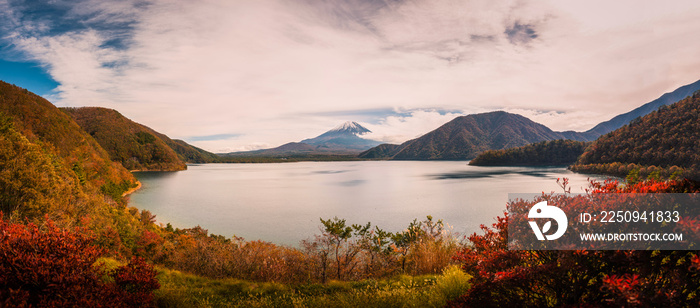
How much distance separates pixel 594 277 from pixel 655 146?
9726 cm

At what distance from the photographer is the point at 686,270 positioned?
257cm

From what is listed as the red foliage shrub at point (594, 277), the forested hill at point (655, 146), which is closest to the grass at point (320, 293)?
the red foliage shrub at point (594, 277)

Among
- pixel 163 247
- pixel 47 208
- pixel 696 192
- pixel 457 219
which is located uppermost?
pixel 696 192

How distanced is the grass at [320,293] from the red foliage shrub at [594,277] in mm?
1207

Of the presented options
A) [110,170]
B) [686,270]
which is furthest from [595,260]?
[110,170]

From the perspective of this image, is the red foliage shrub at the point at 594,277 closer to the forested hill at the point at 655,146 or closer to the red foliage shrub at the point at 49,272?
the red foliage shrub at the point at 49,272

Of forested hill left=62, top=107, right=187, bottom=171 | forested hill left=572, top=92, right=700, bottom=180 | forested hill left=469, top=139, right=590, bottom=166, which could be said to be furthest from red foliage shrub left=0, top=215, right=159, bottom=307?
forested hill left=469, top=139, right=590, bottom=166

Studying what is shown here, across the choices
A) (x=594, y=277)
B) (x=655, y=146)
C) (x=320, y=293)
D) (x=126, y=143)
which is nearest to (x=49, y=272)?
(x=320, y=293)

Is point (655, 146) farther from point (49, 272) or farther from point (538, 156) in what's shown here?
point (49, 272)

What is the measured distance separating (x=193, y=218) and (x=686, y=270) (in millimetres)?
31989

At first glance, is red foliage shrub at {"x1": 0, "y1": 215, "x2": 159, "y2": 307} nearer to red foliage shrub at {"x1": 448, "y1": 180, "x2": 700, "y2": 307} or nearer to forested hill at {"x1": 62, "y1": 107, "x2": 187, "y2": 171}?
red foliage shrub at {"x1": 448, "y1": 180, "x2": 700, "y2": 307}

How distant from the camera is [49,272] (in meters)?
3.20

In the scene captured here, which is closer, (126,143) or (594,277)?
(594,277)

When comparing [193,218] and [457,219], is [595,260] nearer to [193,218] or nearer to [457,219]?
[457,219]
